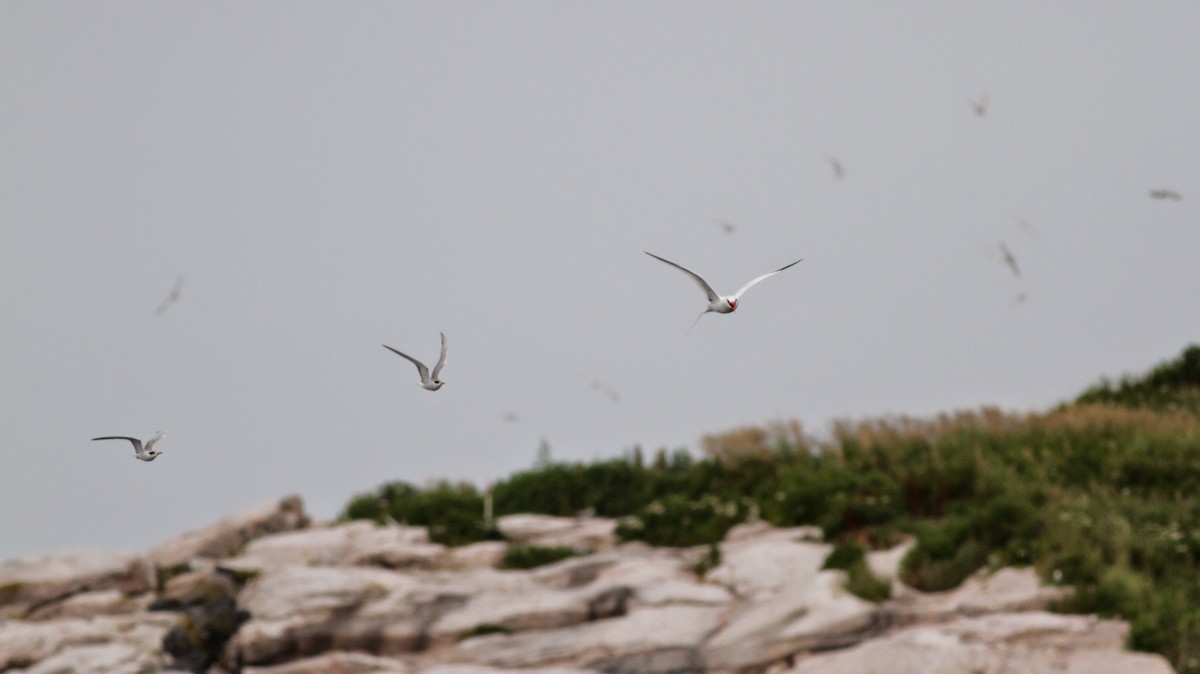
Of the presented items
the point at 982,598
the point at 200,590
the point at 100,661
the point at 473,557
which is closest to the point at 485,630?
the point at 473,557

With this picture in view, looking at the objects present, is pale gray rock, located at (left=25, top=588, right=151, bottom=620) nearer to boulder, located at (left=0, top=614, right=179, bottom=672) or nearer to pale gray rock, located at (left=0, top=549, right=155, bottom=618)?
pale gray rock, located at (left=0, top=549, right=155, bottom=618)

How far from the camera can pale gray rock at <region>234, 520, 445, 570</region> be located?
26266mm

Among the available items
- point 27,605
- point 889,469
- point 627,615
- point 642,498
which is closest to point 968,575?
point 627,615

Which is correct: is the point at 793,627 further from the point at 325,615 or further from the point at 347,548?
the point at 347,548

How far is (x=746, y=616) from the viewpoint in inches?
768

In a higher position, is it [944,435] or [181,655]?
[944,435]

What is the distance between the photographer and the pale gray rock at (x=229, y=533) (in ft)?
99.8

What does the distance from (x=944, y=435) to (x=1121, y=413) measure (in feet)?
16.1

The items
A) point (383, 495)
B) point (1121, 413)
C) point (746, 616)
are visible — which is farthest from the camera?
point (383, 495)

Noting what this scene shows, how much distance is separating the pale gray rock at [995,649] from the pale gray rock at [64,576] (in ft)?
49.4

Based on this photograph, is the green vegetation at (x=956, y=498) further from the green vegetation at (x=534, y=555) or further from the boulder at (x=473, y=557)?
the green vegetation at (x=534, y=555)

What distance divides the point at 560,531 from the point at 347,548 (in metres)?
4.35

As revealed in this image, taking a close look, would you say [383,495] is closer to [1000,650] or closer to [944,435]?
[944,435]

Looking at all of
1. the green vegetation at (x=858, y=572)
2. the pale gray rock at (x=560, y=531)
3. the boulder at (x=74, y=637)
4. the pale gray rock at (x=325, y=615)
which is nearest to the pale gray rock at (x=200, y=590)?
the pale gray rock at (x=325, y=615)
